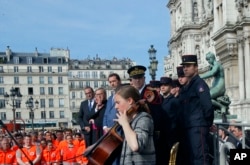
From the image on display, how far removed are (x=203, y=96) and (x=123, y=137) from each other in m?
2.03

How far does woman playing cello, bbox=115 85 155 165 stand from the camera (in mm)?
4566

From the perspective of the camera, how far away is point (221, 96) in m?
13.1

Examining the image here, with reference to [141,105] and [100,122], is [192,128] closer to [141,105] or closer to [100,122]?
[141,105]

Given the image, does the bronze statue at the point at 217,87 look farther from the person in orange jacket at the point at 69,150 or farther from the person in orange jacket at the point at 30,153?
the person in orange jacket at the point at 30,153

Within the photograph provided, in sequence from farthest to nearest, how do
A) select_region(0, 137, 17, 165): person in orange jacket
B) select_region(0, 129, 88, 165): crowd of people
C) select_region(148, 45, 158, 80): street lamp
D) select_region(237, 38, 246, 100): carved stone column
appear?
select_region(237, 38, 246, 100): carved stone column, select_region(148, 45, 158, 80): street lamp, select_region(0, 137, 17, 165): person in orange jacket, select_region(0, 129, 88, 165): crowd of people

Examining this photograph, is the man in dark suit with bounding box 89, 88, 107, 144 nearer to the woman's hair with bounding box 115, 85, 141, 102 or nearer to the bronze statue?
the woman's hair with bounding box 115, 85, 141, 102

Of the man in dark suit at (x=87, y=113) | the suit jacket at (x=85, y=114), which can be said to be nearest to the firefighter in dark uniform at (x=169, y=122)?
the man in dark suit at (x=87, y=113)

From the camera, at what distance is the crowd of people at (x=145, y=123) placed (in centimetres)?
478

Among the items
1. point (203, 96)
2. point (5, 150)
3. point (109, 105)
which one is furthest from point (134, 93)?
point (5, 150)

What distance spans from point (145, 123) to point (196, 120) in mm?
1981

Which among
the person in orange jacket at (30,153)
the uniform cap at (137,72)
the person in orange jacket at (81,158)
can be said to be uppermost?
the uniform cap at (137,72)

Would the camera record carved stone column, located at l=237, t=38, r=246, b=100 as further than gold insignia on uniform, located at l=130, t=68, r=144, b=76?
Yes

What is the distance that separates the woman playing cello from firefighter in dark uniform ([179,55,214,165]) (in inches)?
71.2

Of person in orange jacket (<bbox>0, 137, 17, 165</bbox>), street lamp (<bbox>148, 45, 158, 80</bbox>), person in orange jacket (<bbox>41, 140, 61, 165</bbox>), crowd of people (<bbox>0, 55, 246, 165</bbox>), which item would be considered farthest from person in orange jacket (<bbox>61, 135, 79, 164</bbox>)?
street lamp (<bbox>148, 45, 158, 80</bbox>)
